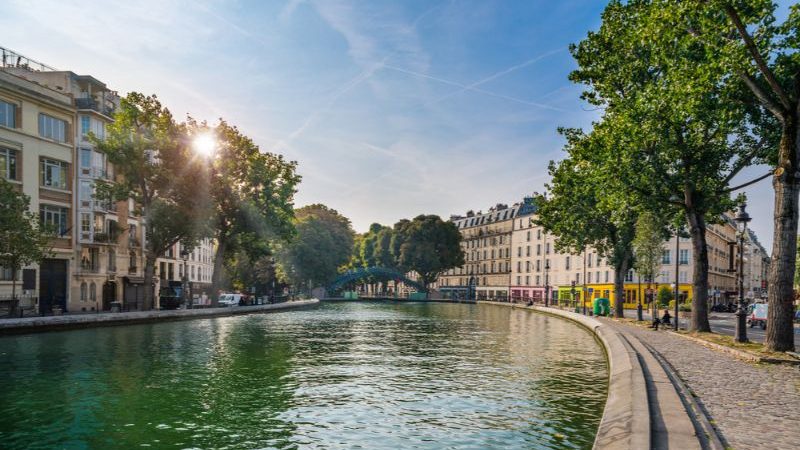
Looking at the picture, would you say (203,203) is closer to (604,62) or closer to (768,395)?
(604,62)

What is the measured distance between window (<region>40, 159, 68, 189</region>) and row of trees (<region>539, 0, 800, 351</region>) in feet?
129

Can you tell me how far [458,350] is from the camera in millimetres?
25625

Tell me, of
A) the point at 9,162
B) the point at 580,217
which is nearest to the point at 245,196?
the point at 9,162

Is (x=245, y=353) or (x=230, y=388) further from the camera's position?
(x=245, y=353)

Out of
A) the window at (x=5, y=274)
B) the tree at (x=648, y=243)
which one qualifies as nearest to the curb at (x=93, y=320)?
the window at (x=5, y=274)

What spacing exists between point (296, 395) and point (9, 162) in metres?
37.1

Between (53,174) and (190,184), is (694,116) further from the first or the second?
(53,174)

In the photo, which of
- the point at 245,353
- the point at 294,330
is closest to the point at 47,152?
the point at 294,330

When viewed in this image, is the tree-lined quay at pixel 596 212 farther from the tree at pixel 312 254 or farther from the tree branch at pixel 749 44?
the tree at pixel 312 254

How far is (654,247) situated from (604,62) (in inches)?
691

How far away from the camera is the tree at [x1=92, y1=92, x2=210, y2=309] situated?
4400 cm

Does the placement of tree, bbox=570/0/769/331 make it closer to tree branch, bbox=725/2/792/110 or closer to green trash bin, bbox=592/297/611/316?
tree branch, bbox=725/2/792/110

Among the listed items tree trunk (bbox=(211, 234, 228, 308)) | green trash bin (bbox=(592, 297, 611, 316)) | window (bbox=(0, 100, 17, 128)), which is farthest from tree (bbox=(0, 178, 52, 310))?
green trash bin (bbox=(592, 297, 611, 316))

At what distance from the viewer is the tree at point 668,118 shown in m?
21.9
